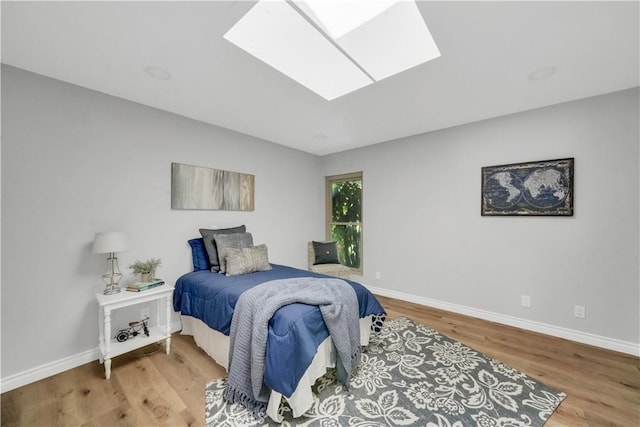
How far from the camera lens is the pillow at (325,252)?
414 centimetres

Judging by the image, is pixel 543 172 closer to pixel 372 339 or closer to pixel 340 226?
pixel 372 339

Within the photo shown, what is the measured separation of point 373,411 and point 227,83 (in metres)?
2.82

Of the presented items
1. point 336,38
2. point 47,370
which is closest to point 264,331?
point 47,370

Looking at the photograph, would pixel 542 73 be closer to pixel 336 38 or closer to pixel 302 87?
pixel 336 38

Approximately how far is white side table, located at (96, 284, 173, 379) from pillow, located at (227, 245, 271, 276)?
592 mm

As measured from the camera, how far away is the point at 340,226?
15.8ft

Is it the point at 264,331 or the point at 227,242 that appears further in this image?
the point at 227,242

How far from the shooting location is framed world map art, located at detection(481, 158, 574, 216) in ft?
8.82

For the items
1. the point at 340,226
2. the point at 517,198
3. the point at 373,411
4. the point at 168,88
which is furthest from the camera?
the point at 340,226

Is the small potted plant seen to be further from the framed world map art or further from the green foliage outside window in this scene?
the framed world map art

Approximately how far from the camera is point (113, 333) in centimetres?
243

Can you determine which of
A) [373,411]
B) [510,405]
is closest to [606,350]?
[510,405]

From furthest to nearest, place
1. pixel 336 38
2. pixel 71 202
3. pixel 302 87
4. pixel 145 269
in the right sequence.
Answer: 1. pixel 145 269
2. pixel 302 87
3. pixel 71 202
4. pixel 336 38

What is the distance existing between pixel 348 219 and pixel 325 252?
0.86m
